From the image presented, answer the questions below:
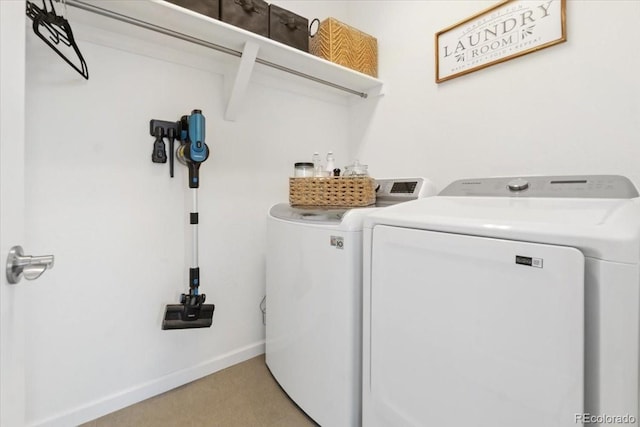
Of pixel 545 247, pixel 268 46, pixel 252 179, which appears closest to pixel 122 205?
pixel 252 179

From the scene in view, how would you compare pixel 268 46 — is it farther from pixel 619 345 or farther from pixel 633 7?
pixel 619 345

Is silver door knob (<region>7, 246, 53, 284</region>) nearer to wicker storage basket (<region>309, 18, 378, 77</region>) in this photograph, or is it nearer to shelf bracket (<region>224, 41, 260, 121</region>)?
shelf bracket (<region>224, 41, 260, 121</region>)

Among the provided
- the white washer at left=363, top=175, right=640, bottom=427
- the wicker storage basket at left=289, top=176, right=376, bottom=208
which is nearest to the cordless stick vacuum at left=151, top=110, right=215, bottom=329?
the wicker storage basket at left=289, top=176, right=376, bottom=208

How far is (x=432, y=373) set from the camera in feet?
3.01

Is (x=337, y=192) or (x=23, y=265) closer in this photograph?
(x=23, y=265)

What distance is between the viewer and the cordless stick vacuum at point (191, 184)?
59.2 inches

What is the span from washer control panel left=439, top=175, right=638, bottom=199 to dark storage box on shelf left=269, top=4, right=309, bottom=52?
1.19m

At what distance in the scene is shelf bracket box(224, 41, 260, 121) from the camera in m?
1.54

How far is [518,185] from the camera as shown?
4.03ft

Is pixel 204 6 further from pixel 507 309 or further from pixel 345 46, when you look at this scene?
pixel 507 309

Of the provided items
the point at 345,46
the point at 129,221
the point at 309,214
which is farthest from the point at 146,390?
the point at 345,46

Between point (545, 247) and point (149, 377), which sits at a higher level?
point (545, 247)

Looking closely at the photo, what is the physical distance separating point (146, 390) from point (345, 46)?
89.4 inches

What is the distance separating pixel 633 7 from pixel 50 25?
2233mm
